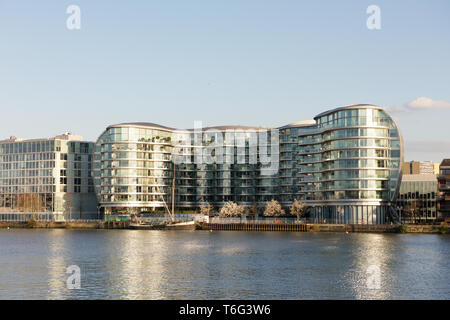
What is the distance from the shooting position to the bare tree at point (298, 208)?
18388 centimetres

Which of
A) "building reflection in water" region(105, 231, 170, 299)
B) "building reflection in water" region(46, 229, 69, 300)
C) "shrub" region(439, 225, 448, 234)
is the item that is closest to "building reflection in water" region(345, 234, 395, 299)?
"building reflection in water" region(105, 231, 170, 299)

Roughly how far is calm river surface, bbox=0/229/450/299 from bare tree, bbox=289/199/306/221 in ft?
232

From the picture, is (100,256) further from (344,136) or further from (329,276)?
Result: (344,136)

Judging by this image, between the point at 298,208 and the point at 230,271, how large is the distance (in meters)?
111

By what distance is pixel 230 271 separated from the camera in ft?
245

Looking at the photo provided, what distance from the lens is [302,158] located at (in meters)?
184

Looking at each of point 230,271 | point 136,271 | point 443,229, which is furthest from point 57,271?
point 443,229

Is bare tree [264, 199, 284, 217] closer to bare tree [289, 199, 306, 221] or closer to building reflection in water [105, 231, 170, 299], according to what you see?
bare tree [289, 199, 306, 221]

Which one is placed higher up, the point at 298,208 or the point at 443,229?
the point at 298,208

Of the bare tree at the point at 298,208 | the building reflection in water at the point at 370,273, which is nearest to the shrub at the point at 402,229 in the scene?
the bare tree at the point at 298,208

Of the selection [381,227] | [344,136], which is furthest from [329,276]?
[344,136]

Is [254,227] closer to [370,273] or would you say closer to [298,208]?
[298,208]

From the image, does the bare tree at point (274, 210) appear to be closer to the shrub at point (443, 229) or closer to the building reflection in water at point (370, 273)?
the shrub at point (443, 229)

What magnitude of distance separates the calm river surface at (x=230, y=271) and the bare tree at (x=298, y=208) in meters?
70.8
